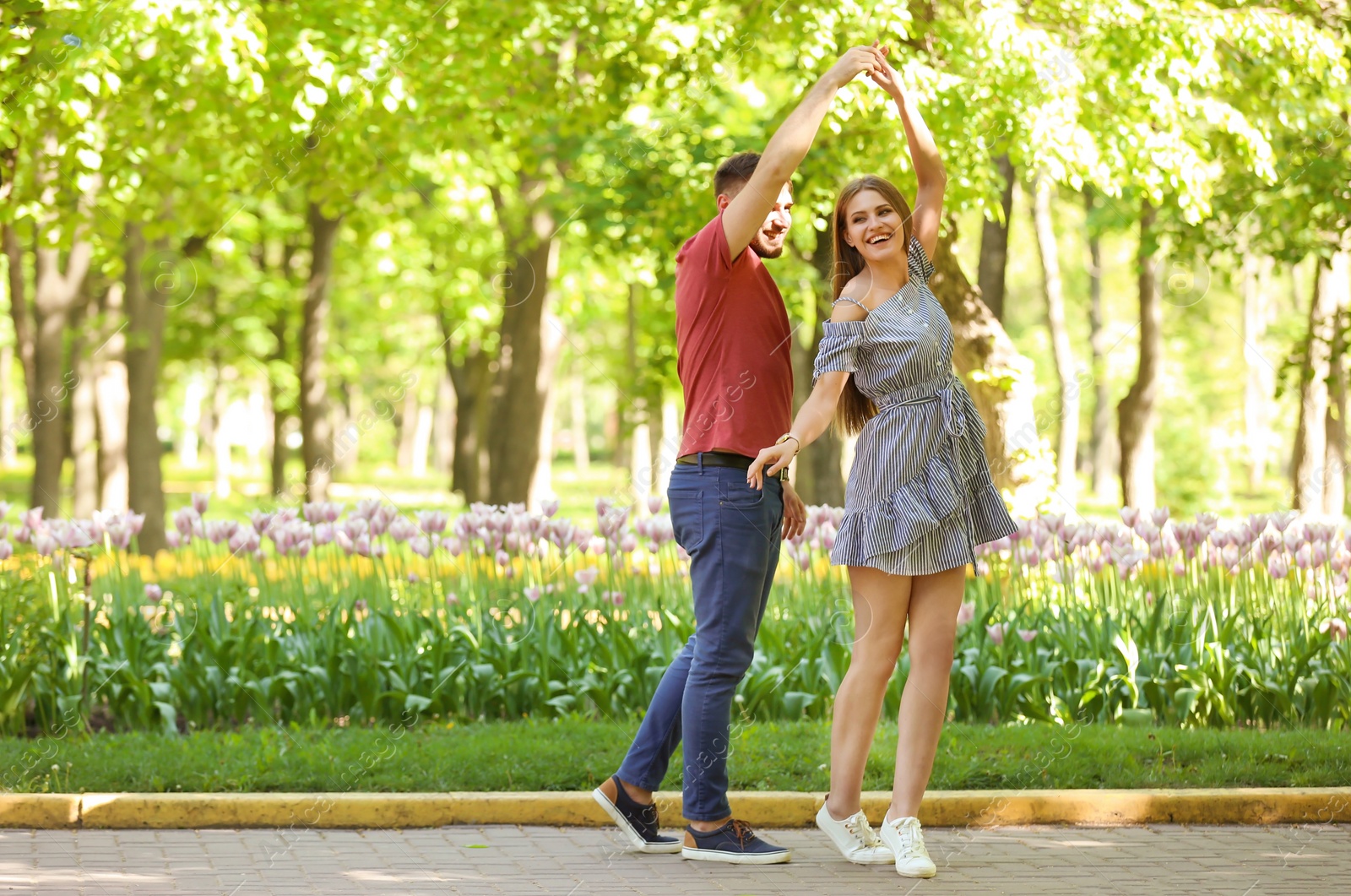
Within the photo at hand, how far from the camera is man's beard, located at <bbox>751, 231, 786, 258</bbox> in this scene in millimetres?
4281

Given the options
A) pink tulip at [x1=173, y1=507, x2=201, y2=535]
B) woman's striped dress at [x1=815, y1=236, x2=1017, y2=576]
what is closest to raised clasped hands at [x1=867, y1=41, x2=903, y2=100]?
woman's striped dress at [x1=815, y1=236, x2=1017, y2=576]

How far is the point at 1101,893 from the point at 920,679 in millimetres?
780

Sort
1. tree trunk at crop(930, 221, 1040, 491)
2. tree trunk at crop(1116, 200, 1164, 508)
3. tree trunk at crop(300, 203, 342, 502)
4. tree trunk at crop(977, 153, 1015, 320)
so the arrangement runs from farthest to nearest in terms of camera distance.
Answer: tree trunk at crop(300, 203, 342, 502) → tree trunk at crop(1116, 200, 1164, 508) → tree trunk at crop(977, 153, 1015, 320) → tree trunk at crop(930, 221, 1040, 491)

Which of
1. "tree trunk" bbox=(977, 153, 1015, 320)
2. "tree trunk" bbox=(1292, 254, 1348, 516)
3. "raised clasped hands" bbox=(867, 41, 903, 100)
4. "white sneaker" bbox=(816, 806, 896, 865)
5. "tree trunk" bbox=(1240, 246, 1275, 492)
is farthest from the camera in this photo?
"tree trunk" bbox=(1240, 246, 1275, 492)

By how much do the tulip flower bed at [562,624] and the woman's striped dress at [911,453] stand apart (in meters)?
1.89

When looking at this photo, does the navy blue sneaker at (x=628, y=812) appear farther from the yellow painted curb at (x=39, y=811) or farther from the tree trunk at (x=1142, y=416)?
the tree trunk at (x=1142, y=416)

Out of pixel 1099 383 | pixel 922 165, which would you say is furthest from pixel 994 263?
pixel 1099 383

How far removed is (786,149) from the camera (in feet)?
12.7

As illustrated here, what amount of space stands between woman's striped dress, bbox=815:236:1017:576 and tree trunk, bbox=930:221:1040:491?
5090 millimetres

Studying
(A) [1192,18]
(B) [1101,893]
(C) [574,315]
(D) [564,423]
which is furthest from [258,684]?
(D) [564,423]

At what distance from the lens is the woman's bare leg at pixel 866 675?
4.33 metres

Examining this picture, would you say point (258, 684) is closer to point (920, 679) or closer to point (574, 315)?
point (920, 679)

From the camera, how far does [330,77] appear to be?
814 cm

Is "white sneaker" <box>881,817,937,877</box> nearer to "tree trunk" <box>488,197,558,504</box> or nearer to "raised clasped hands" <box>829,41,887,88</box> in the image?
"raised clasped hands" <box>829,41,887,88</box>
